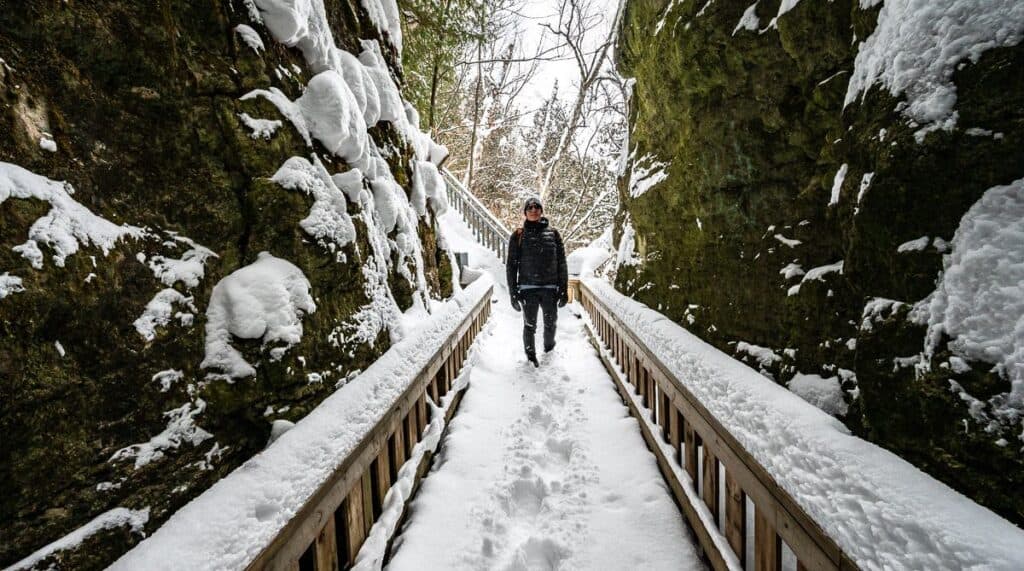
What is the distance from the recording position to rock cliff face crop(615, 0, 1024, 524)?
40.3 inches

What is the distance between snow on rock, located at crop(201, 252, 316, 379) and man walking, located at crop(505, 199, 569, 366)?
324 cm

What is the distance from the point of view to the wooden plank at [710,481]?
1965mm

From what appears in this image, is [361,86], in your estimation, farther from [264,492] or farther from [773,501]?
[773,501]

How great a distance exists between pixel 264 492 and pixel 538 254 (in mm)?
4083

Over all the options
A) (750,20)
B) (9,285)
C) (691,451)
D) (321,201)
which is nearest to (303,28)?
(321,201)

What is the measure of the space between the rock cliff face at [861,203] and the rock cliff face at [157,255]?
2319mm

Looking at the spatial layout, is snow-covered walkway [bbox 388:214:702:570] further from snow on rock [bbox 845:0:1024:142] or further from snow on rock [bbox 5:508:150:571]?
snow on rock [bbox 845:0:1024:142]

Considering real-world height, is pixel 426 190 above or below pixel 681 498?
above

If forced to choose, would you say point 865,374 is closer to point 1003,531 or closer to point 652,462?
point 1003,531

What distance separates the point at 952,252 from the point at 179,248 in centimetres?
256

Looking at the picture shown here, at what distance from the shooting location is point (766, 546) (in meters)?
1.43

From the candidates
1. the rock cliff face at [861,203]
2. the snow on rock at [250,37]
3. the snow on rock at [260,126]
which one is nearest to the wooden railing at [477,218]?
the rock cliff face at [861,203]

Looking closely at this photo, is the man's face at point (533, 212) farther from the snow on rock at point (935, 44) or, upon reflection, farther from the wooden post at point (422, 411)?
the snow on rock at point (935, 44)

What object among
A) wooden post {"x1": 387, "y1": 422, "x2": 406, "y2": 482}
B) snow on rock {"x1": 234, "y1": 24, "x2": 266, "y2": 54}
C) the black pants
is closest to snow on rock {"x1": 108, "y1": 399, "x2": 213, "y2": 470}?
wooden post {"x1": 387, "y1": 422, "x2": 406, "y2": 482}
